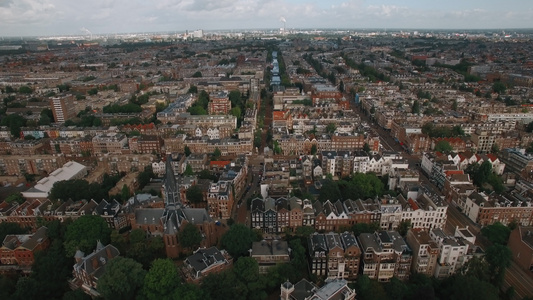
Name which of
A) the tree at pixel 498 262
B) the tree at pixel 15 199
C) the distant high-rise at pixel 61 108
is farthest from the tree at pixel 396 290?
the distant high-rise at pixel 61 108

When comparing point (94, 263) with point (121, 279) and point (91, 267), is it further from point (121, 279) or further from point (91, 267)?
point (121, 279)

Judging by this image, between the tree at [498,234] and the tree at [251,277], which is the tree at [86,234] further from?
the tree at [498,234]

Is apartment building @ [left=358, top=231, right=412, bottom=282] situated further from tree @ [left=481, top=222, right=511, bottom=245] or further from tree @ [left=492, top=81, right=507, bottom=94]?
tree @ [left=492, top=81, right=507, bottom=94]

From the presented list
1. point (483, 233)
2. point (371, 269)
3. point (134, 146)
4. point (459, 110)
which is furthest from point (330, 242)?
point (459, 110)

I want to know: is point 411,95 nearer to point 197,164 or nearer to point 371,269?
point 197,164

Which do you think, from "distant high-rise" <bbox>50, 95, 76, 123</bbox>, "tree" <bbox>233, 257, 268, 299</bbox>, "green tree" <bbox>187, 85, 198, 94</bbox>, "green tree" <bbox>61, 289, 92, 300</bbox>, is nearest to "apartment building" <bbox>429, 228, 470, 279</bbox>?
"tree" <bbox>233, 257, 268, 299</bbox>

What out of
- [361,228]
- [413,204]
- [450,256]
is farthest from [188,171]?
[450,256]

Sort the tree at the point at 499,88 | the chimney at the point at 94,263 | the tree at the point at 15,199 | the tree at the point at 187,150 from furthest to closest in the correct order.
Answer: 1. the tree at the point at 499,88
2. the tree at the point at 187,150
3. the tree at the point at 15,199
4. the chimney at the point at 94,263
